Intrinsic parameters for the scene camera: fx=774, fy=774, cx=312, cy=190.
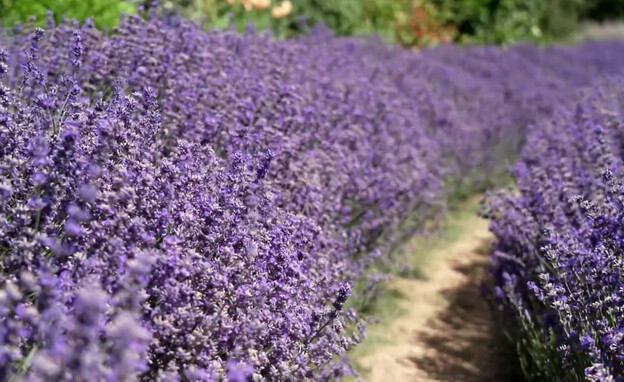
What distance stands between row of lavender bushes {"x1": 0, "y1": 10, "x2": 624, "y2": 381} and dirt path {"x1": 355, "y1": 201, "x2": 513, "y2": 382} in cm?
31

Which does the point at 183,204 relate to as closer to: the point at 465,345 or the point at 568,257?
the point at 568,257

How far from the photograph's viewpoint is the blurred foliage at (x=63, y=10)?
484 cm

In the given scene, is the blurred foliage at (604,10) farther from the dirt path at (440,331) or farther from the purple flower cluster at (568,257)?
the purple flower cluster at (568,257)

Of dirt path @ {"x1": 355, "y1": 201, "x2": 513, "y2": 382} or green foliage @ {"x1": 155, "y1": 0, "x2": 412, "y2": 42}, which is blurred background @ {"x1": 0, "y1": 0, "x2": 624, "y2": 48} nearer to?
green foliage @ {"x1": 155, "y1": 0, "x2": 412, "y2": 42}

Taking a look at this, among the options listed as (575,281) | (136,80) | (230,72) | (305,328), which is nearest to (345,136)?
(230,72)

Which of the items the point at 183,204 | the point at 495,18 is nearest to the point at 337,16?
the point at 495,18

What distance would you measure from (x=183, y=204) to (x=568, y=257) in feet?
4.95

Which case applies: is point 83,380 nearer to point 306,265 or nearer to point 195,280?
point 195,280

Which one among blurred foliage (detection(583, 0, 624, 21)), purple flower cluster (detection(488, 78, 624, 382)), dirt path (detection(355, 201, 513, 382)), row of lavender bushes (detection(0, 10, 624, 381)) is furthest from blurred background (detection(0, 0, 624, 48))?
blurred foliage (detection(583, 0, 624, 21))

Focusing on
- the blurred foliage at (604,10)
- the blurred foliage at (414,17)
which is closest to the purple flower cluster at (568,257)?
the blurred foliage at (414,17)

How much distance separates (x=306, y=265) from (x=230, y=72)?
1618 millimetres

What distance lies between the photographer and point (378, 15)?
11602mm

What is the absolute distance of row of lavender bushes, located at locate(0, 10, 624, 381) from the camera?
1866 millimetres

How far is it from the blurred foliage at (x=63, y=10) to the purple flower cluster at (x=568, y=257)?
2751 millimetres
